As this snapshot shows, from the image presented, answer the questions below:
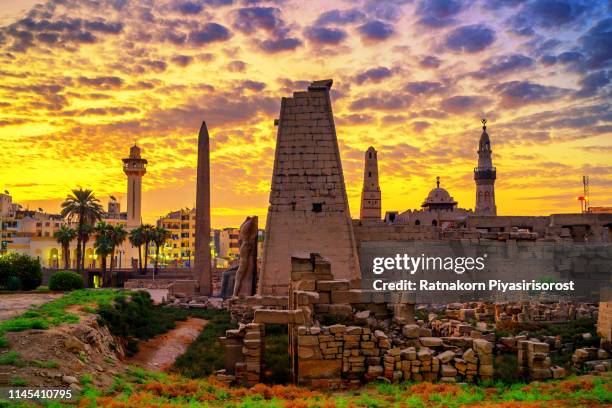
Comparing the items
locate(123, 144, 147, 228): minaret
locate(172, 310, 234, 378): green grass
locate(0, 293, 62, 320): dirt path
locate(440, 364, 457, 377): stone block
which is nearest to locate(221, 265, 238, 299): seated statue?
locate(172, 310, 234, 378): green grass

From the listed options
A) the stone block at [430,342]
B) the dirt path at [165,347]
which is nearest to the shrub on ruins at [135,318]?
the dirt path at [165,347]

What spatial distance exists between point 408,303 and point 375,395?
4226 millimetres

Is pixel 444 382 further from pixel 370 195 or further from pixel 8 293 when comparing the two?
pixel 370 195

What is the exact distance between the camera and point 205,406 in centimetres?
870

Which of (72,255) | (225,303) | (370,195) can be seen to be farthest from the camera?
(72,255)

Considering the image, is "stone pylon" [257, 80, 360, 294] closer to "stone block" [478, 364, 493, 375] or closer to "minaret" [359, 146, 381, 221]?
"stone block" [478, 364, 493, 375]

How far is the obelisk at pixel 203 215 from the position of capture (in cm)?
3206

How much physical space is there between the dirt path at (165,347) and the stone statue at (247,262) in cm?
346

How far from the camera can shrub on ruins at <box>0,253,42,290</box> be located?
24.0 meters

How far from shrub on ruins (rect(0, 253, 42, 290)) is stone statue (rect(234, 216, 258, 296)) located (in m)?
8.60

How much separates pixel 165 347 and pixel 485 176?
208ft

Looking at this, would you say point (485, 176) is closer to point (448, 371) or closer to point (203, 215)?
point (203, 215)

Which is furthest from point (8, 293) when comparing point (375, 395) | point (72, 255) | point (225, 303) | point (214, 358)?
point (72, 255)

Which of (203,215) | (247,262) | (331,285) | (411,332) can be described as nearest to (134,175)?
(203,215)
